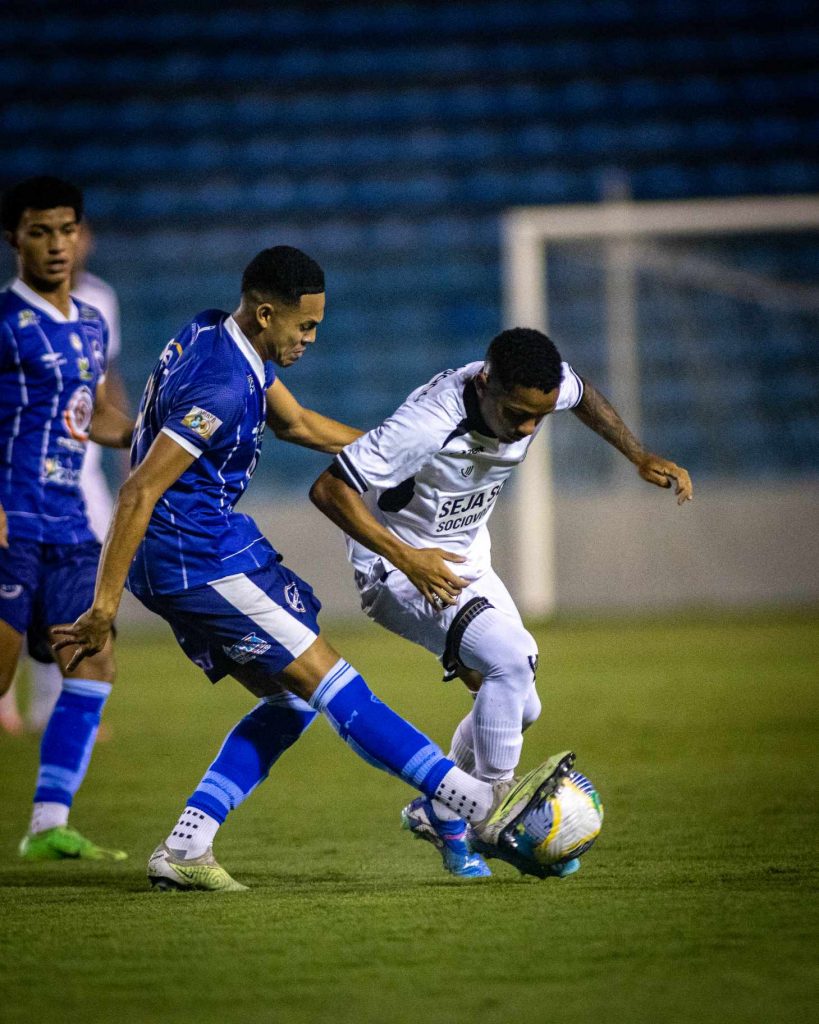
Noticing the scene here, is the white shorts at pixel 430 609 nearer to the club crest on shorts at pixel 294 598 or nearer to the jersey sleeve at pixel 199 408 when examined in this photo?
the club crest on shorts at pixel 294 598

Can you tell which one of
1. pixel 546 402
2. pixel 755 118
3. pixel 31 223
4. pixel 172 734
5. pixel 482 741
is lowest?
pixel 172 734

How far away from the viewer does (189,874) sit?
13.8ft

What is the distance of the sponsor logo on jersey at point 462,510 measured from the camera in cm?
473

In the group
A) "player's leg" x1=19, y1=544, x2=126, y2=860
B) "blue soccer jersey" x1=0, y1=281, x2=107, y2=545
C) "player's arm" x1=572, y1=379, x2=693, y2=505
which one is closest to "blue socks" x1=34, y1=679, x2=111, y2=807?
"player's leg" x1=19, y1=544, x2=126, y2=860

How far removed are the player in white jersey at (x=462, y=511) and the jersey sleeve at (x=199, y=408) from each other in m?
0.34

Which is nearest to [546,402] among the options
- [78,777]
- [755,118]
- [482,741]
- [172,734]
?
[482,741]

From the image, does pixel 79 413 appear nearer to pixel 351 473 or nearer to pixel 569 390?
pixel 351 473

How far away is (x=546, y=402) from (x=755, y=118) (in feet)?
40.9

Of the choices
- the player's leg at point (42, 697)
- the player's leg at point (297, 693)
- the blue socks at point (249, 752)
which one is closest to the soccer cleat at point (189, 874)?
the player's leg at point (297, 693)

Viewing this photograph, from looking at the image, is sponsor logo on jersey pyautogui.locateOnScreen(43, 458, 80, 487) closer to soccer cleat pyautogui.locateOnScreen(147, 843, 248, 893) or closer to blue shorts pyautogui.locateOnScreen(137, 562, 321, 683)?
blue shorts pyautogui.locateOnScreen(137, 562, 321, 683)

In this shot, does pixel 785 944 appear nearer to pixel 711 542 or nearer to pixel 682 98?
pixel 711 542

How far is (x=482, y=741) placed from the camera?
14.8 feet

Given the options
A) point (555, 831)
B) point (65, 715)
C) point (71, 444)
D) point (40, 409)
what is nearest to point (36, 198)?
point (40, 409)

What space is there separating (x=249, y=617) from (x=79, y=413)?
1.31 metres
